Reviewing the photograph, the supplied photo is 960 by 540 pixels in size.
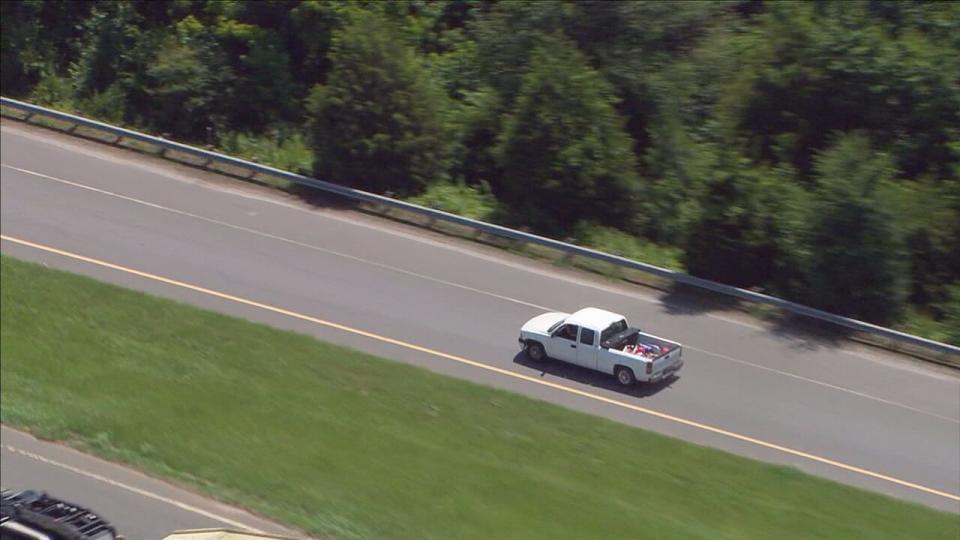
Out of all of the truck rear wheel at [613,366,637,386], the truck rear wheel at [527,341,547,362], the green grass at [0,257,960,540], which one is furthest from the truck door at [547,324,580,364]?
the green grass at [0,257,960,540]

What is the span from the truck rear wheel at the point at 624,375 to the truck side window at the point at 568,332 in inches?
29.2

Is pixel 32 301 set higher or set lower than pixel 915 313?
lower

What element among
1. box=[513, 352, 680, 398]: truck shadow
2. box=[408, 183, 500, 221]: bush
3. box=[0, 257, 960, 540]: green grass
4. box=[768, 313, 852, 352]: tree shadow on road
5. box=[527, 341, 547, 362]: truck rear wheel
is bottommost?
box=[0, 257, 960, 540]: green grass

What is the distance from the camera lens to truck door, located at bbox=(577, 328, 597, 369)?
17.3 metres

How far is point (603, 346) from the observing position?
16984 millimetres

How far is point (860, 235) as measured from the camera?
2234cm

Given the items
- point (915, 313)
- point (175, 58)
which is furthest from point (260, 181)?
point (915, 313)

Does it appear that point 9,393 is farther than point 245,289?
No

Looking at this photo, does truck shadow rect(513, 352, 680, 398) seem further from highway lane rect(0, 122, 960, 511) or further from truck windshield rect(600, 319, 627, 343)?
truck windshield rect(600, 319, 627, 343)

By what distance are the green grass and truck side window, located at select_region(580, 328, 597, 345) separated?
1.01 m

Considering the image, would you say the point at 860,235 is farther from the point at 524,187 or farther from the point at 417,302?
the point at 524,187

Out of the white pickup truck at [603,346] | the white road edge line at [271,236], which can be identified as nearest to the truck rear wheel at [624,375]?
the white pickup truck at [603,346]

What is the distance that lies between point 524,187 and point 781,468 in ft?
52.4

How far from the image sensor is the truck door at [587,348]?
56.7ft
